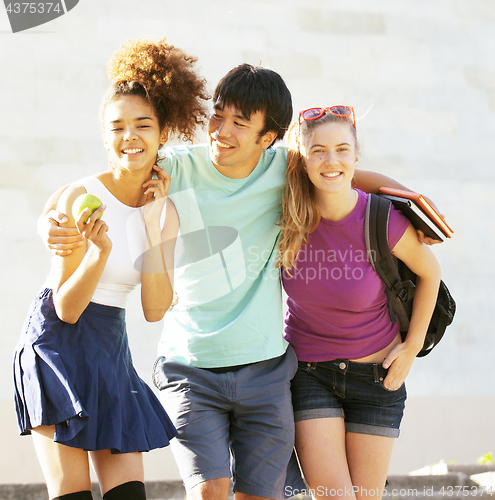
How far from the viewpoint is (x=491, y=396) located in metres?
4.25

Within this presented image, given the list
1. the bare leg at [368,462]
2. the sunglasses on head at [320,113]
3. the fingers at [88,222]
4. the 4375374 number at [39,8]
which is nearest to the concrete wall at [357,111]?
the 4375374 number at [39,8]

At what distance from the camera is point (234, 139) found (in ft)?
6.89

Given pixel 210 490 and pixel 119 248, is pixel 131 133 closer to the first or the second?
pixel 119 248

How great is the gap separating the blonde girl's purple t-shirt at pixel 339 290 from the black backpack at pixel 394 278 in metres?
0.03

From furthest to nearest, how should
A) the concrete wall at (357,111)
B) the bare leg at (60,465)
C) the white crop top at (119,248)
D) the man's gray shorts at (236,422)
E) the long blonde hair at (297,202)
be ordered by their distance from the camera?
the concrete wall at (357,111)
the long blonde hair at (297,202)
the man's gray shorts at (236,422)
the white crop top at (119,248)
the bare leg at (60,465)

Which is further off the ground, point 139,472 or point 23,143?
point 23,143

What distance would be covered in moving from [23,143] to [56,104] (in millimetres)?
340

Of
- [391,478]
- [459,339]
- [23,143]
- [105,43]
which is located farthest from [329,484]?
[105,43]

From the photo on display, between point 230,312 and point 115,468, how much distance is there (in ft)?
2.11

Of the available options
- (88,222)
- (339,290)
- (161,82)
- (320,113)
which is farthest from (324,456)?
(161,82)

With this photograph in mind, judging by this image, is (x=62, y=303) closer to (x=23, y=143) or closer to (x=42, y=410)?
(x=42, y=410)

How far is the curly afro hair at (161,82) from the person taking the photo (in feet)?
6.56

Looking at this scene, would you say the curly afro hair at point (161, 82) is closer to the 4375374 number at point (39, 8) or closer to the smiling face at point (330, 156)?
the smiling face at point (330, 156)

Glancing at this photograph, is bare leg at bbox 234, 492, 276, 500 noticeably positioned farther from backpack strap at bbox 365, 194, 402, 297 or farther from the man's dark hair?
the man's dark hair
